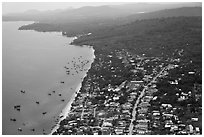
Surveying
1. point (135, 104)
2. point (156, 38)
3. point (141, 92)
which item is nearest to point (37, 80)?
point (141, 92)

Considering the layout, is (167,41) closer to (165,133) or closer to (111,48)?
(111,48)

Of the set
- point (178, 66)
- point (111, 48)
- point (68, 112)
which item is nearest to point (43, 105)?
point (68, 112)

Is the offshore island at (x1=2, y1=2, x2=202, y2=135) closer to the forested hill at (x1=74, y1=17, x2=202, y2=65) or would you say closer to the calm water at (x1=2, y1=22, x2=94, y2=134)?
the forested hill at (x1=74, y1=17, x2=202, y2=65)

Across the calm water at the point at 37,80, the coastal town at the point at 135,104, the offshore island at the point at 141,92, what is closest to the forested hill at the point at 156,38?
the offshore island at the point at 141,92

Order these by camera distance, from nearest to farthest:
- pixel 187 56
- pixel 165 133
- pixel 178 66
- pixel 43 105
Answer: pixel 165 133 → pixel 43 105 → pixel 178 66 → pixel 187 56

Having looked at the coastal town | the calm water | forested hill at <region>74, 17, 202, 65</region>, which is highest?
forested hill at <region>74, 17, 202, 65</region>

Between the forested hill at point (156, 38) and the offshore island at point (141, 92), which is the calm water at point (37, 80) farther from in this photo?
the forested hill at point (156, 38)

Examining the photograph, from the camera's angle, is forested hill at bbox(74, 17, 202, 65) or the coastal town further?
forested hill at bbox(74, 17, 202, 65)

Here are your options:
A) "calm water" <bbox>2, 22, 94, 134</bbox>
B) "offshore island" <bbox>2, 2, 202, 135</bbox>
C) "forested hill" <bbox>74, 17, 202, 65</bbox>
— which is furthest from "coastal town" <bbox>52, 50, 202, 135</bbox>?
"forested hill" <bbox>74, 17, 202, 65</bbox>

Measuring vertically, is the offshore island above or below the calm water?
above
